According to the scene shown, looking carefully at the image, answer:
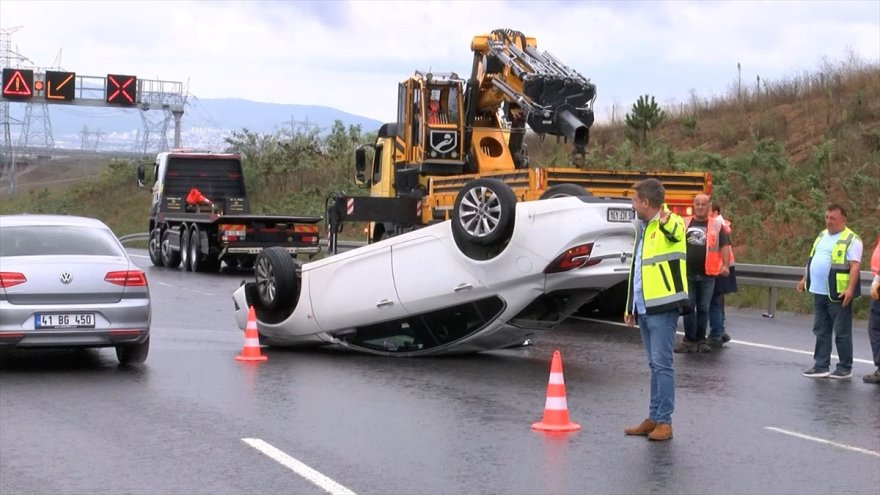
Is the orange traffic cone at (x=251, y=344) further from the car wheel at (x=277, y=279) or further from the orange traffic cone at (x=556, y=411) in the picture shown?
the orange traffic cone at (x=556, y=411)

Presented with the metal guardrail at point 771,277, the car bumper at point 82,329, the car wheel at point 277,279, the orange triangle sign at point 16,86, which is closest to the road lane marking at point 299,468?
the car bumper at point 82,329

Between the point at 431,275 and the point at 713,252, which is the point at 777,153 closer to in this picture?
the point at 713,252

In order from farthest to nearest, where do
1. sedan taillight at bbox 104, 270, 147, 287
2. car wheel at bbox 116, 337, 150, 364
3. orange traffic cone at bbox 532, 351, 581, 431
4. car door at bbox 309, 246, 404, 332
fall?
car door at bbox 309, 246, 404, 332 → car wheel at bbox 116, 337, 150, 364 → sedan taillight at bbox 104, 270, 147, 287 → orange traffic cone at bbox 532, 351, 581, 431

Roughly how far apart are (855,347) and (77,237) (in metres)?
8.73

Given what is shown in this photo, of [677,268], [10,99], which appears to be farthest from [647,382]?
[10,99]

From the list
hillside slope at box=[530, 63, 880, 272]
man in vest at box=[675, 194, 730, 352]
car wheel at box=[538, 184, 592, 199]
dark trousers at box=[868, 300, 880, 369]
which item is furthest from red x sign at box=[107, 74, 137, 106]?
dark trousers at box=[868, 300, 880, 369]

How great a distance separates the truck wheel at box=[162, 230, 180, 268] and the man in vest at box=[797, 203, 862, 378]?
21.9 m

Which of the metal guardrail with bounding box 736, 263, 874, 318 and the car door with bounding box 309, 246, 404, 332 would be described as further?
the metal guardrail with bounding box 736, 263, 874, 318

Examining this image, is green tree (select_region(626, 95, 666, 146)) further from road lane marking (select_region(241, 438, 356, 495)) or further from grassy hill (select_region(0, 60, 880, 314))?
road lane marking (select_region(241, 438, 356, 495))

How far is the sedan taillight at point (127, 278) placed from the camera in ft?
41.3

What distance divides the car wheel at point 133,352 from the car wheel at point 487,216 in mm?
3184

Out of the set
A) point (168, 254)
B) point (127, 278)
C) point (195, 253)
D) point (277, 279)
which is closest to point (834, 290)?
point (277, 279)

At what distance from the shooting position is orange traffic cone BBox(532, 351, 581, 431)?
9.72 metres

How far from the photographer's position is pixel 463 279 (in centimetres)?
1266
